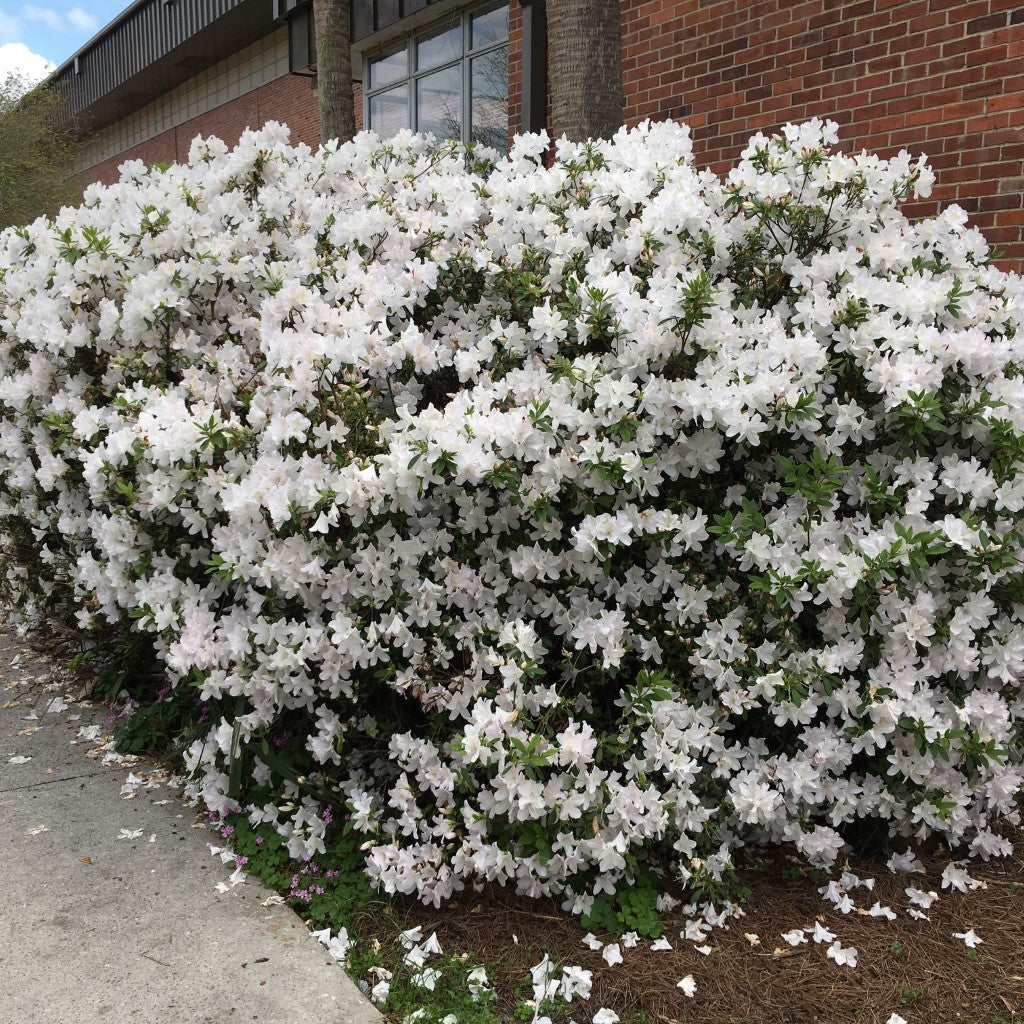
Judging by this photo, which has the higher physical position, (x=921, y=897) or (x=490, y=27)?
(x=490, y=27)

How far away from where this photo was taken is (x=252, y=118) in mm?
18625

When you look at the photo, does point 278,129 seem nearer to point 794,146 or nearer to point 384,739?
point 794,146

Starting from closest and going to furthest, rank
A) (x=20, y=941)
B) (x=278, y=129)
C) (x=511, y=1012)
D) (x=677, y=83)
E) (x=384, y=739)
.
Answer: (x=511, y=1012), (x=20, y=941), (x=384, y=739), (x=278, y=129), (x=677, y=83)

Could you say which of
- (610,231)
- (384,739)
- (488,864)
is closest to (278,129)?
(610,231)

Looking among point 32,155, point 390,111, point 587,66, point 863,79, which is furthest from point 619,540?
point 32,155

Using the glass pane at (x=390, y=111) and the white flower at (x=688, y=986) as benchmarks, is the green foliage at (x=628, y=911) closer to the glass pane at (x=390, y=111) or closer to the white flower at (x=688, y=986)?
the white flower at (x=688, y=986)

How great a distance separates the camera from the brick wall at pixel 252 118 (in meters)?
16.2

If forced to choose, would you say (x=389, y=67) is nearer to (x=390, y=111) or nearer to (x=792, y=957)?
(x=390, y=111)

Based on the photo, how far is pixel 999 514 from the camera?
2887 millimetres

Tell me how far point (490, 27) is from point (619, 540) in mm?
9465

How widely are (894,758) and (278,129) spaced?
3400 mm

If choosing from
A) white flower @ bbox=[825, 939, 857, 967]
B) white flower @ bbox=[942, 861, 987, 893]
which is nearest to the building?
white flower @ bbox=[942, 861, 987, 893]

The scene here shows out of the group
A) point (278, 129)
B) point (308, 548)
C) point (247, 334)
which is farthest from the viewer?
point (278, 129)

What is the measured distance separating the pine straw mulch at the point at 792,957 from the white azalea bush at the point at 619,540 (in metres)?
0.12
